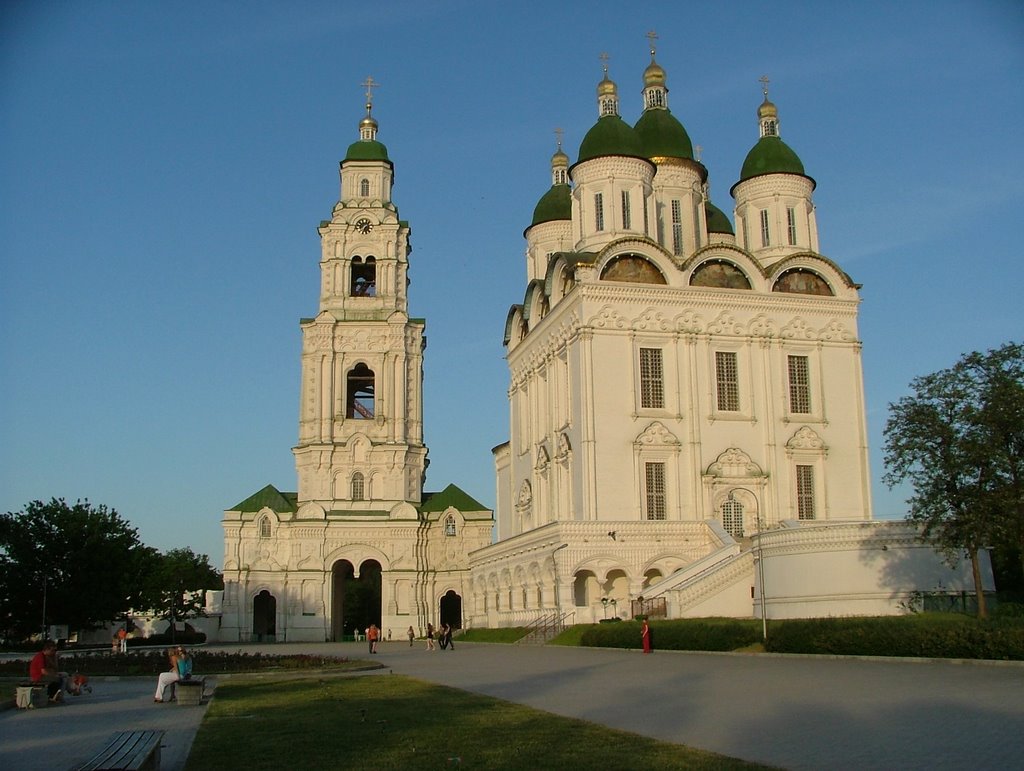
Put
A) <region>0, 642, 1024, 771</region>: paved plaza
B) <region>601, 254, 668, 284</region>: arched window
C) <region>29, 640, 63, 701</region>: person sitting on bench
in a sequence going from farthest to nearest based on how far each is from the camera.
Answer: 1. <region>601, 254, 668, 284</region>: arched window
2. <region>29, 640, 63, 701</region>: person sitting on bench
3. <region>0, 642, 1024, 771</region>: paved plaza

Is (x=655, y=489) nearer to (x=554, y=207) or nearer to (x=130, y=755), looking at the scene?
(x=554, y=207)

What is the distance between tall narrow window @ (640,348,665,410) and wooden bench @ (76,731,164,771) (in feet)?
123

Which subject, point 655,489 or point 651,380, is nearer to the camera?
point 655,489

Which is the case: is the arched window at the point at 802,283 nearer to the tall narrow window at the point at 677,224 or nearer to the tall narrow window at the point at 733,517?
the tall narrow window at the point at 677,224

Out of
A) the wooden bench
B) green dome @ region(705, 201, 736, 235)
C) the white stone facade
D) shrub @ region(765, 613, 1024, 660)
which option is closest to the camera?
the wooden bench

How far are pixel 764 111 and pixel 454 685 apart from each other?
42946 millimetres

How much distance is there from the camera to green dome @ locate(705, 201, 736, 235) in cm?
6134

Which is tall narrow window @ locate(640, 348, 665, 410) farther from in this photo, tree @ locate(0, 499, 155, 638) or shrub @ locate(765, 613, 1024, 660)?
tree @ locate(0, 499, 155, 638)

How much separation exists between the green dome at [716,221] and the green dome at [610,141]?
31.0 ft

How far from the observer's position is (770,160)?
5450 cm

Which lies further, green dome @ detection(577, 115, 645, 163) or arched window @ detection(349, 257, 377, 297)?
arched window @ detection(349, 257, 377, 297)

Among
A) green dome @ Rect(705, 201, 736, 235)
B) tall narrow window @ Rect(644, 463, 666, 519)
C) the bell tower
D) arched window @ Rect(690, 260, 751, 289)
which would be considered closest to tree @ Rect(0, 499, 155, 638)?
the bell tower

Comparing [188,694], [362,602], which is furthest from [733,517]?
[362,602]

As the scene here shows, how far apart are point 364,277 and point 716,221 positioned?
22579mm
